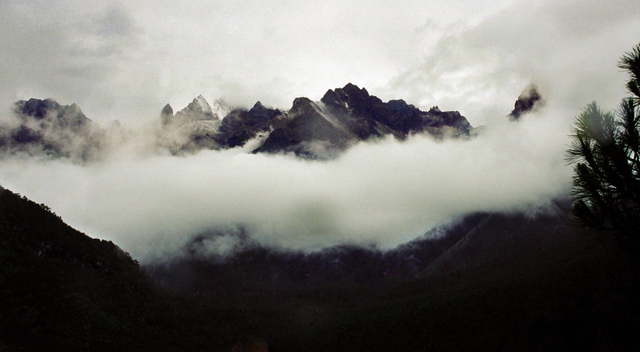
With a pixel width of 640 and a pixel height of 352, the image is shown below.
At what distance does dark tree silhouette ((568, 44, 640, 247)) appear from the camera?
15.7 metres

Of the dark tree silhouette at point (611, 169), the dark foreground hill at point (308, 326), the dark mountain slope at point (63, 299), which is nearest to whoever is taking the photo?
the dark tree silhouette at point (611, 169)

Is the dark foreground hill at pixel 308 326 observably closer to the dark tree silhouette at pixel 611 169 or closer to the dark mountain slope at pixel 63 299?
the dark mountain slope at pixel 63 299

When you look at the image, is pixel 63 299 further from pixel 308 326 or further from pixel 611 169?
pixel 611 169

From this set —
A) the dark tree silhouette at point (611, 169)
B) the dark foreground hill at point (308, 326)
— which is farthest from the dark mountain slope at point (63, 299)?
the dark tree silhouette at point (611, 169)

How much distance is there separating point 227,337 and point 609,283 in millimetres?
200767

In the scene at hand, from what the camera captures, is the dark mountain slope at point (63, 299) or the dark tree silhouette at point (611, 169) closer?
the dark tree silhouette at point (611, 169)

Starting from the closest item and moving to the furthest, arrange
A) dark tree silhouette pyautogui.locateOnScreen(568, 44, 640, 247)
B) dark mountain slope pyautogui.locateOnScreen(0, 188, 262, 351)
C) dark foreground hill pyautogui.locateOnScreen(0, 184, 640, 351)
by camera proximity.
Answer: dark tree silhouette pyautogui.locateOnScreen(568, 44, 640, 247) < dark foreground hill pyautogui.locateOnScreen(0, 184, 640, 351) < dark mountain slope pyautogui.locateOnScreen(0, 188, 262, 351)

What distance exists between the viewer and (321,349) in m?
153

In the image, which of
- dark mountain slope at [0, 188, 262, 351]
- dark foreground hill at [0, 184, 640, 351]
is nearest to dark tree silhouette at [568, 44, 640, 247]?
dark foreground hill at [0, 184, 640, 351]

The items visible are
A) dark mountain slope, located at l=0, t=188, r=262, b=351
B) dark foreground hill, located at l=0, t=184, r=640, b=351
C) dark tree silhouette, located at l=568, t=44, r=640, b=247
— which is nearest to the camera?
dark tree silhouette, located at l=568, t=44, r=640, b=247

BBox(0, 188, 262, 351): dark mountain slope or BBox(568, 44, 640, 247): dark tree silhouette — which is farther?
BBox(0, 188, 262, 351): dark mountain slope

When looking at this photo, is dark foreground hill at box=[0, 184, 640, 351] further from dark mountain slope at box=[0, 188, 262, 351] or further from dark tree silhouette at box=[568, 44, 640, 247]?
dark tree silhouette at box=[568, 44, 640, 247]

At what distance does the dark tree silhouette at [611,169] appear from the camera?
15727 millimetres

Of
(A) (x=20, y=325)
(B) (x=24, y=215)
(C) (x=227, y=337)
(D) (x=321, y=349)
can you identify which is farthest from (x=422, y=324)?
(B) (x=24, y=215)
